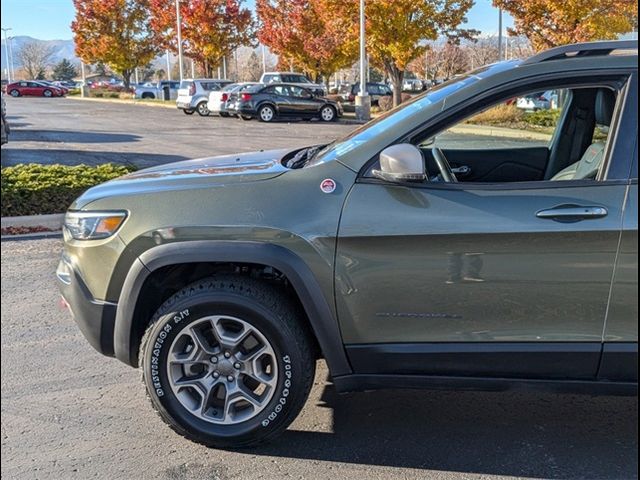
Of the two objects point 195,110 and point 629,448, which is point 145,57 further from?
point 629,448

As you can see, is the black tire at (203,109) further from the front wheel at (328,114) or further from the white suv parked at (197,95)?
the front wheel at (328,114)

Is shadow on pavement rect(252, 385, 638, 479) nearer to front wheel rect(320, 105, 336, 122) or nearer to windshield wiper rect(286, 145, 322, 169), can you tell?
windshield wiper rect(286, 145, 322, 169)

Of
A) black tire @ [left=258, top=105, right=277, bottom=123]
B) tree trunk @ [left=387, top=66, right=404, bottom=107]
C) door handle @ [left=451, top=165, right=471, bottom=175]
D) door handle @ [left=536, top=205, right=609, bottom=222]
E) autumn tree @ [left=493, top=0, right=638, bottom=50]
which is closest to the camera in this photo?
door handle @ [left=536, top=205, right=609, bottom=222]

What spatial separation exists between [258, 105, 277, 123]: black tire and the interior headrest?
75.5 feet

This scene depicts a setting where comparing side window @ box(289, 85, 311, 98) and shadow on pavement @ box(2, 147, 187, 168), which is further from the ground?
A: side window @ box(289, 85, 311, 98)

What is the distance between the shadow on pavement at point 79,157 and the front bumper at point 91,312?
9.50m

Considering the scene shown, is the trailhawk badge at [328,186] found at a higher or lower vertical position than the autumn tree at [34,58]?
lower

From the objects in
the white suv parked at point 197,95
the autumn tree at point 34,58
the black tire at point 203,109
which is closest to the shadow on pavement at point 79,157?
the black tire at point 203,109

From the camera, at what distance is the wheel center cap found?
3215 mm

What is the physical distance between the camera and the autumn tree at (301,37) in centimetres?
3362

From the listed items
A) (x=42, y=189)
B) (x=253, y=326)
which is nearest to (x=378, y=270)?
(x=253, y=326)

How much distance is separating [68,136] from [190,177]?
17.5 meters

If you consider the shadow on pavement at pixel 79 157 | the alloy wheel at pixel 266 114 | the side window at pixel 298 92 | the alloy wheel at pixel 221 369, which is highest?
the side window at pixel 298 92

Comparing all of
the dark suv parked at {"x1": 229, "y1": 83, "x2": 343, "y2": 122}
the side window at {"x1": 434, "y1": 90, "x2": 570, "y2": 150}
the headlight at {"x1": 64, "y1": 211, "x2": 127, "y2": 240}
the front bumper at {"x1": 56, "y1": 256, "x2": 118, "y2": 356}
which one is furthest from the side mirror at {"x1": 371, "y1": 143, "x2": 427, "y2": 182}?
the dark suv parked at {"x1": 229, "y1": 83, "x2": 343, "y2": 122}
